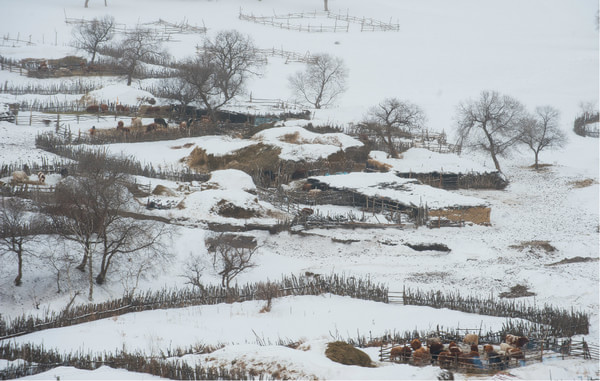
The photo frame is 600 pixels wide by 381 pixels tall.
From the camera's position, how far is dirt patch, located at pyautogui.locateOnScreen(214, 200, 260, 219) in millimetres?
24500

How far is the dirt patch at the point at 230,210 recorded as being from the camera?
24.5 metres

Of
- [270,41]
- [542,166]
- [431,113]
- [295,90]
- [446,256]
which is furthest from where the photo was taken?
[270,41]

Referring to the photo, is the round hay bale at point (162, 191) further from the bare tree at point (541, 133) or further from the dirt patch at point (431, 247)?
the bare tree at point (541, 133)

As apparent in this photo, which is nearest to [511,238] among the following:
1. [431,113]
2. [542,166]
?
[542,166]

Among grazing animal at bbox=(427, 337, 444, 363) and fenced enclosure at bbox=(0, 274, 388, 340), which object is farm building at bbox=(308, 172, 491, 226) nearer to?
fenced enclosure at bbox=(0, 274, 388, 340)

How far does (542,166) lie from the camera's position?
36.2 meters

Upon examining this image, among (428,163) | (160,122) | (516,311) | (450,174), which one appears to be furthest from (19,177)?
(450,174)

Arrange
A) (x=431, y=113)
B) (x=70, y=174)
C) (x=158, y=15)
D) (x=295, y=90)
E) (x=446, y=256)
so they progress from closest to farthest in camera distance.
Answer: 1. (x=446, y=256)
2. (x=70, y=174)
3. (x=431, y=113)
4. (x=295, y=90)
5. (x=158, y=15)

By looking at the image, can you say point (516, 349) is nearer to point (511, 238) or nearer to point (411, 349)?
point (411, 349)

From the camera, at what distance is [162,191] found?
26062 mm

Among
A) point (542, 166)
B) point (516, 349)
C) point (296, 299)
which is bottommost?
point (296, 299)

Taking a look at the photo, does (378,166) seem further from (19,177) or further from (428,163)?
(19,177)

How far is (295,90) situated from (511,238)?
31348 millimetres

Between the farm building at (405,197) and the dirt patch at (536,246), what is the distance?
2.81m
